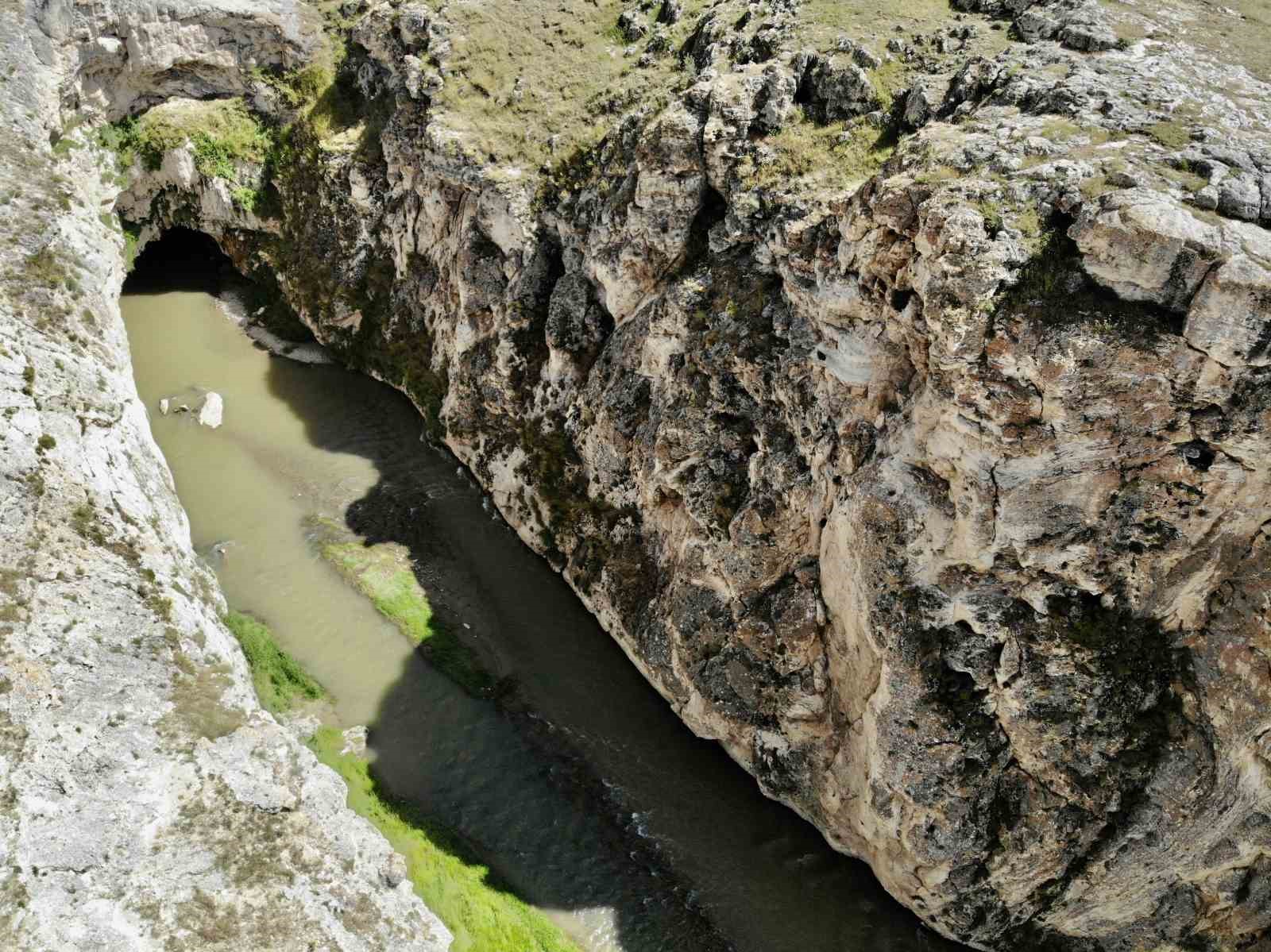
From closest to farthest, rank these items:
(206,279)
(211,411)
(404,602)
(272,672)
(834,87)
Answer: (834,87), (272,672), (404,602), (211,411), (206,279)

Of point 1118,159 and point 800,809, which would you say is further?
point 800,809

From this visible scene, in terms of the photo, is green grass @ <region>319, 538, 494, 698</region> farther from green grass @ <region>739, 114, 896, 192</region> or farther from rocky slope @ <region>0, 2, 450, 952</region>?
green grass @ <region>739, 114, 896, 192</region>

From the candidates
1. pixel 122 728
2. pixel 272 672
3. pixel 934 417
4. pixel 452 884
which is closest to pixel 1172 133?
pixel 934 417

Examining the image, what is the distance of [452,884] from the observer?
22.2 metres

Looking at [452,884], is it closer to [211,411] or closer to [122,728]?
[122,728]

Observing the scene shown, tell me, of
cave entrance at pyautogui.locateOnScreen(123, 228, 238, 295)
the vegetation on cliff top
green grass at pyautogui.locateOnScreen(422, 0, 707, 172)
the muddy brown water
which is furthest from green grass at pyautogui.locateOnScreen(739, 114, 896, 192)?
cave entrance at pyautogui.locateOnScreen(123, 228, 238, 295)

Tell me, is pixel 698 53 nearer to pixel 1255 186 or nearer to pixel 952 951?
pixel 1255 186

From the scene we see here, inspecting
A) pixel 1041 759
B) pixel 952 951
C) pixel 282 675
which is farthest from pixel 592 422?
pixel 952 951

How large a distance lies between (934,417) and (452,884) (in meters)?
16.0

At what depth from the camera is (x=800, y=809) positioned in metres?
23.3

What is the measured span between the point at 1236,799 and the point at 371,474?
27256 mm

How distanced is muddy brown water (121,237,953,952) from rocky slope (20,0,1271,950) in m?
1.51

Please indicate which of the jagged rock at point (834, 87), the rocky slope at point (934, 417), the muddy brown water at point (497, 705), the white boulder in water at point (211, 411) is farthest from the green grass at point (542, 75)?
the white boulder in water at point (211, 411)

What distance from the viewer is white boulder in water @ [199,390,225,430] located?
33969mm
